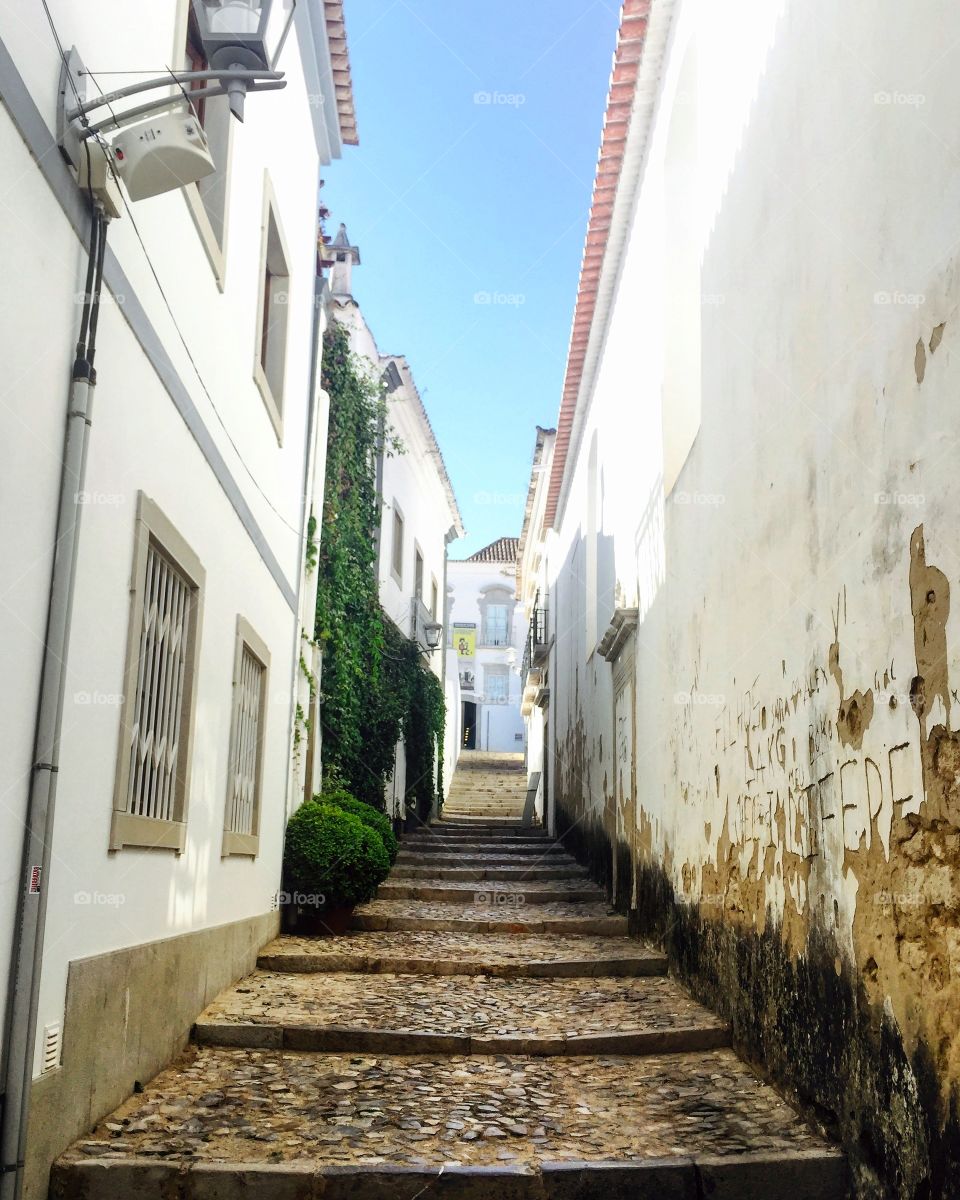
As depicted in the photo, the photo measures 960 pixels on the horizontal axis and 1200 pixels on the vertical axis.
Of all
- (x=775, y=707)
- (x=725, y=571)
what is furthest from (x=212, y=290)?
(x=775, y=707)

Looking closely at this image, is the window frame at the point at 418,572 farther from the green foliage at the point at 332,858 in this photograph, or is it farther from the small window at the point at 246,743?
the small window at the point at 246,743

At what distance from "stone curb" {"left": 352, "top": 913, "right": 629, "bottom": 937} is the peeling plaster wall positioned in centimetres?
137

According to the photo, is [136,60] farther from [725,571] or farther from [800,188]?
[725,571]

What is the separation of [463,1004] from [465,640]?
3268cm

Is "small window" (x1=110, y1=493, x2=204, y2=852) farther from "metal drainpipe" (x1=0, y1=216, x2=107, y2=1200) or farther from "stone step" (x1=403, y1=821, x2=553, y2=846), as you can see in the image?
"stone step" (x1=403, y1=821, x2=553, y2=846)

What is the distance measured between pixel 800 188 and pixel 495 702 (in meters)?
40.2

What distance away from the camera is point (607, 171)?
9953mm

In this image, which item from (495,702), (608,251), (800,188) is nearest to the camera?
(800,188)

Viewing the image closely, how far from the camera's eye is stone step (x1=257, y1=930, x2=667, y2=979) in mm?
7977

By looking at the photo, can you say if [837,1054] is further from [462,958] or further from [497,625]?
[497,625]

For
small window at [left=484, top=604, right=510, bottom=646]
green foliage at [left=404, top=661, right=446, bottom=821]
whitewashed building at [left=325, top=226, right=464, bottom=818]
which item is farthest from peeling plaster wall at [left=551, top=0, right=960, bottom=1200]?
small window at [left=484, top=604, right=510, bottom=646]

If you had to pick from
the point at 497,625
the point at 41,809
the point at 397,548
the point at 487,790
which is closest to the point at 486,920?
the point at 41,809

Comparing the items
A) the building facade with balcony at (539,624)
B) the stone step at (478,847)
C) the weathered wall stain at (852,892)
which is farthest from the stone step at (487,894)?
the building facade with balcony at (539,624)

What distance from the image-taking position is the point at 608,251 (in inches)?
436
